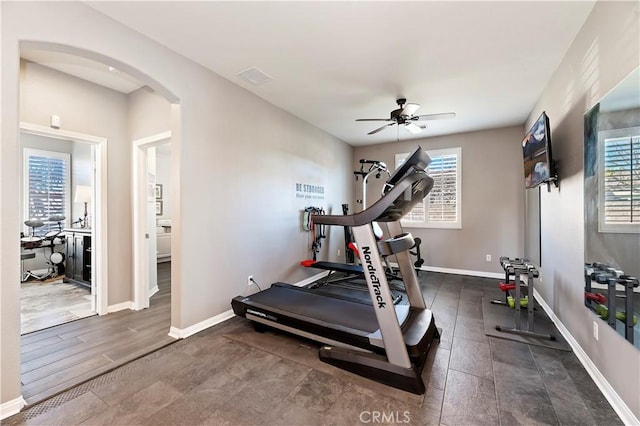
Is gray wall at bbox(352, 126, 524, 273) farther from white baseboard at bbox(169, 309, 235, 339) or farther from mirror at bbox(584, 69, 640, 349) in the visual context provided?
white baseboard at bbox(169, 309, 235, 339)

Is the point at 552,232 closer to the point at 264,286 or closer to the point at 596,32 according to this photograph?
the point at 596,32

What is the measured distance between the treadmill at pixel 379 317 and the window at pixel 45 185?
518 centimetres

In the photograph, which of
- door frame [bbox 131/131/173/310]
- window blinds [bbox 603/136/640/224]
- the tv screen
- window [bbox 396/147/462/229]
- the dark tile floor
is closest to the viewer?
window blinds [bbox 603/136/640/224]

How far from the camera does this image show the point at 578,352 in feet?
7.23

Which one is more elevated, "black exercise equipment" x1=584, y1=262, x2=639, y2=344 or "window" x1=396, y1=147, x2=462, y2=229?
"window" x1=396, y1=147, x2=462, y2=229

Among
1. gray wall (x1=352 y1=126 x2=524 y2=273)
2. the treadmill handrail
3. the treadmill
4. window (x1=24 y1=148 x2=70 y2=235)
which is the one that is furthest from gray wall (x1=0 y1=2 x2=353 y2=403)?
window (x1=24 y1=148 x2=70 y2=235)

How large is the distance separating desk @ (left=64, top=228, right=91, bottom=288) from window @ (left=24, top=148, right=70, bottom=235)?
1158mm

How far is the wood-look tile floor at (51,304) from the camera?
115 inches

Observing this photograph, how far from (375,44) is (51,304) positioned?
498 centimetres

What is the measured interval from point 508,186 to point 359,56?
388cm

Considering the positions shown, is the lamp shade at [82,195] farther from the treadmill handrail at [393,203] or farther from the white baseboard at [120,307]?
the treadmill handrail at [393,203]

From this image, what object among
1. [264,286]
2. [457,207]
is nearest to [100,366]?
[264,286]

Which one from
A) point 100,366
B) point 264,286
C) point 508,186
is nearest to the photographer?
point 100,366

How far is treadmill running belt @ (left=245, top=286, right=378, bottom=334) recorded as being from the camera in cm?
237
